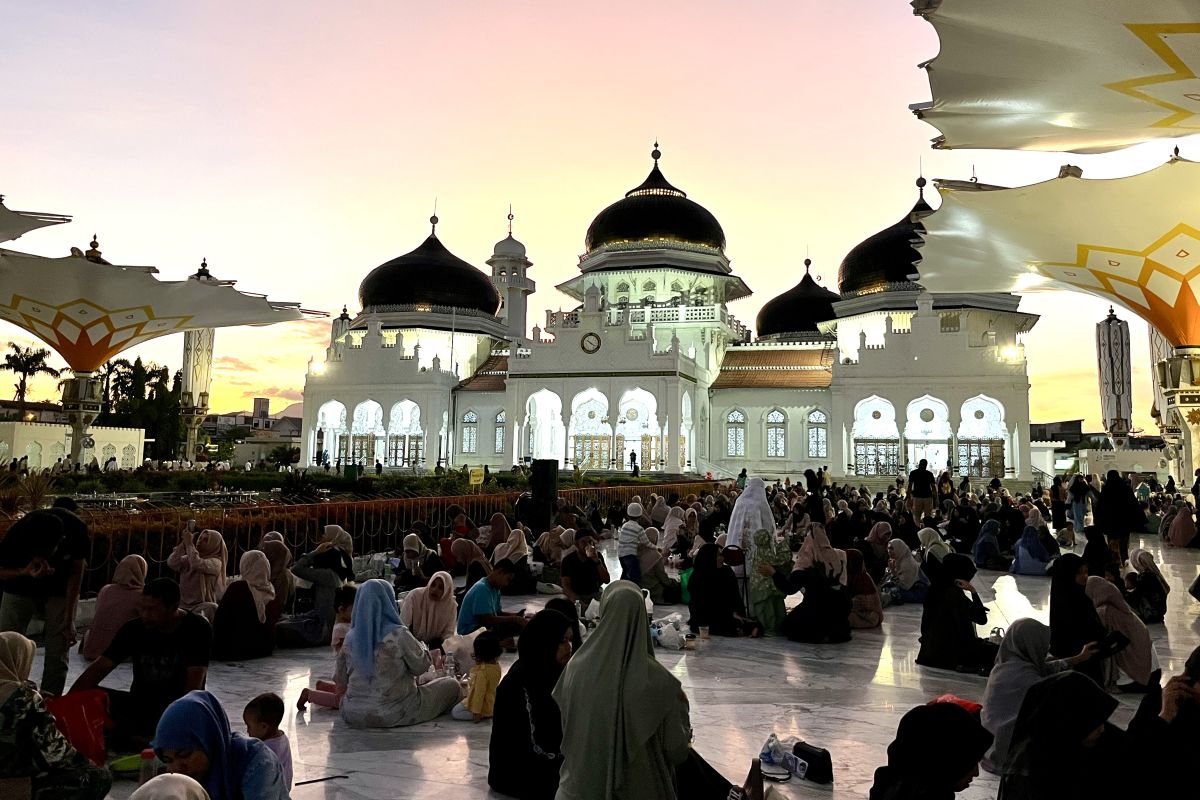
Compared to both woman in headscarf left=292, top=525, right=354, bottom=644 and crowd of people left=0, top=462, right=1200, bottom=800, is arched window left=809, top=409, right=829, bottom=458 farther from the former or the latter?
woman in headscarf left=292, top=525, right=354, bottom=644

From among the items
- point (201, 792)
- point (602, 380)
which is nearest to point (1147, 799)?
point (201, 792)

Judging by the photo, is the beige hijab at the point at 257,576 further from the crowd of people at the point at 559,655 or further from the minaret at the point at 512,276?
the minaret at the point at 512,276

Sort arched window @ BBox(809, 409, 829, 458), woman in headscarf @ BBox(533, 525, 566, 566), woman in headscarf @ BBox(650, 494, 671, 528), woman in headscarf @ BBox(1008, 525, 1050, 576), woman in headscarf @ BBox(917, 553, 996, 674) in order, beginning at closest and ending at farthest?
woman in headscarf @ BBox(917, 553, 996, 674)
woman in headscarf @ BBox(533, 525, 566, 566)
woman in headscarf @ BBox(1008, 525, 1050, 576)
woman in headscarf @ BBox(650, 494, 671, 528)
arched window @ BBox(809, 409, 829, 458)

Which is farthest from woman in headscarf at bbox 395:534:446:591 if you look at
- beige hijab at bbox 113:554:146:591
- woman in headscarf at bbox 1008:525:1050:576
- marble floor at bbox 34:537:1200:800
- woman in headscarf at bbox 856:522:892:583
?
woman in headscarf at bbox 1008:525:1050:576

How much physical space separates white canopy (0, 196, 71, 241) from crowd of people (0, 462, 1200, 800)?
10.2m

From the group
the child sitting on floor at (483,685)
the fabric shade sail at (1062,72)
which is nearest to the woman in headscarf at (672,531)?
the fabric shade sail at (1062,72)

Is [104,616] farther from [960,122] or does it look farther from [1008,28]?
[960,122]

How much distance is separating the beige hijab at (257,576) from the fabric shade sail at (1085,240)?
38.6 ft

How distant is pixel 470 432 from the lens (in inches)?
1395

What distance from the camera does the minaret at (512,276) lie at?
4891cm

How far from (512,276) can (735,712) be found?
4555cm

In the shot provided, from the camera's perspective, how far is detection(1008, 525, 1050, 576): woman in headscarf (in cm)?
1164

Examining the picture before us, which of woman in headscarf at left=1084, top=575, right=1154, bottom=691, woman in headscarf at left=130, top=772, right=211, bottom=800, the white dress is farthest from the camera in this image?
woman in headscarf at left=1084, top=575, right=1154, bottom=691

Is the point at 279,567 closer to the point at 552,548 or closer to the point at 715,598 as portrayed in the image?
the point at 552,548
